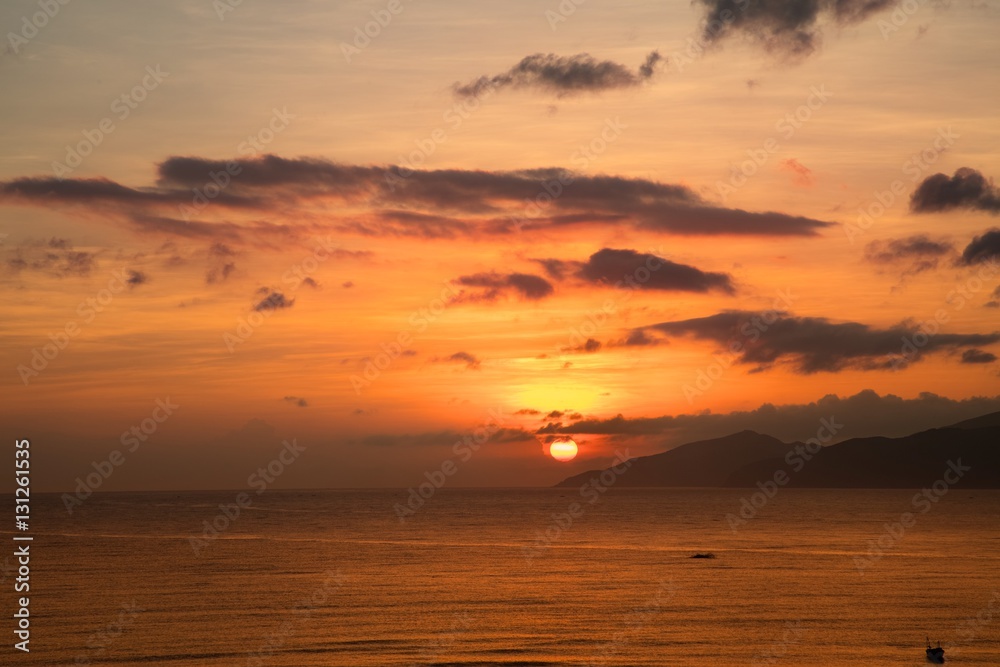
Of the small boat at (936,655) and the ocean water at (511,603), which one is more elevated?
the ocean water at (511,603)

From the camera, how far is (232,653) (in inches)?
2152

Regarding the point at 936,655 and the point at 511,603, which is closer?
the point at 936,655

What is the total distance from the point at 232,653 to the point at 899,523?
6576 inches

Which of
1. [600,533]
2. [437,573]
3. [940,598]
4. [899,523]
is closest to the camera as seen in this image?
[940,598]

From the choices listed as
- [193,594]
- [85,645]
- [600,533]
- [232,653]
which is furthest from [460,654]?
[600,533]

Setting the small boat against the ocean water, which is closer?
the small boat

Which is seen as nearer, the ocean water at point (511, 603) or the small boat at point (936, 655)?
the small boat at point (936, 655)

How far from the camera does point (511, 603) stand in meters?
73.2

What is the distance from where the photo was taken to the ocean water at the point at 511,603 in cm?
5522

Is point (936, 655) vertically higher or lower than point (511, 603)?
lower

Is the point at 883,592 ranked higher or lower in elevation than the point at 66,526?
lower

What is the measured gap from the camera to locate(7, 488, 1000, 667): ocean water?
5522 cm

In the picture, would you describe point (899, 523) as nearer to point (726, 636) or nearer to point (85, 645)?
point (726, 636)

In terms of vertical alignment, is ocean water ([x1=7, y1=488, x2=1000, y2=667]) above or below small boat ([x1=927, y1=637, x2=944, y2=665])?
above
